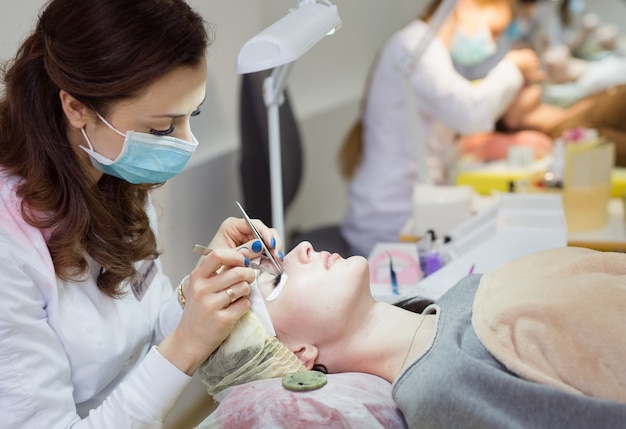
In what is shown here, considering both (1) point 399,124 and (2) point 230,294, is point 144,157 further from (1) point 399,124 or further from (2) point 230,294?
(1) point 399,124

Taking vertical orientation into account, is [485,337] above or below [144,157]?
below

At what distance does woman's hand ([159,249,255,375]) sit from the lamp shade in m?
0.32

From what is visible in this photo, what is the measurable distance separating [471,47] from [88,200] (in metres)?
1.98

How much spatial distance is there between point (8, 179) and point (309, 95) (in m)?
2.36

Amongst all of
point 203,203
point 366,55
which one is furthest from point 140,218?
point 366,55

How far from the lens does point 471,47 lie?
2764 mm

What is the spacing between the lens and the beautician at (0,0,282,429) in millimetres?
1030

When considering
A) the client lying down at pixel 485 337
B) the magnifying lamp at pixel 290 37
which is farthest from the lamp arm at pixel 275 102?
the client lying down at pixel 485 337

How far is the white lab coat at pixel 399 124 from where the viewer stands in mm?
2539

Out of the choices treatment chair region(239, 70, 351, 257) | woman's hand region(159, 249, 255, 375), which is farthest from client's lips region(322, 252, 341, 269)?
treatment chair region(239, 70, 351, 257)

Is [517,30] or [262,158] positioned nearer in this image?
[262,158]

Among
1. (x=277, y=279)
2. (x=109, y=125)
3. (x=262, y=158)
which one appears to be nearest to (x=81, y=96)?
(x=109, y=125)

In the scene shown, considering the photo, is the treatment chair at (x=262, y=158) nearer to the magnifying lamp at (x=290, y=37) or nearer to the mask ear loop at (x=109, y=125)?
the magnifying lamp at (x=290, y=37)

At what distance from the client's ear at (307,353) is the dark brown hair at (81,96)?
0.35 m
